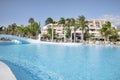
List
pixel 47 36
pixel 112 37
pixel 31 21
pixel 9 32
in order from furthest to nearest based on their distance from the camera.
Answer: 1. pixel 9 32
2. pixel 31 21
3. pixel 47 36
4. pixel 112 37

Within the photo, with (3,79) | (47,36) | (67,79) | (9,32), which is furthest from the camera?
(9,32)

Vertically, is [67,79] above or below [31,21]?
below

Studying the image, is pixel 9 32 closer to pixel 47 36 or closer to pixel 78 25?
pixel 47 36

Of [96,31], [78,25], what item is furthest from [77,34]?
[78,25]

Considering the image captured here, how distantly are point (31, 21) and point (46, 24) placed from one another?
6519 millimetres

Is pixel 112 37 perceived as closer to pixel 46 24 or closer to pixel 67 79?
pixel 46 24

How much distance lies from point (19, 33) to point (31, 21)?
6.44 m

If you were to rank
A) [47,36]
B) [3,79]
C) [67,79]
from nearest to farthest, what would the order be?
1. [3,79]
2. [67,79]
3. [47,36]

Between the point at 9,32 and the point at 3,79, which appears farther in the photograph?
Answer: the point at 9,32

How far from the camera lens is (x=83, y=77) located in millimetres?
12414

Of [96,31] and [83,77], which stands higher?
[96,31]

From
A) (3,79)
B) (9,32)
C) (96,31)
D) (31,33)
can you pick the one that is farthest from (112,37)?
(3,79)

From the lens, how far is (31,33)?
74.4 metres

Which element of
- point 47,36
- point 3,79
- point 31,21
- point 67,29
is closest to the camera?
point 3,79
